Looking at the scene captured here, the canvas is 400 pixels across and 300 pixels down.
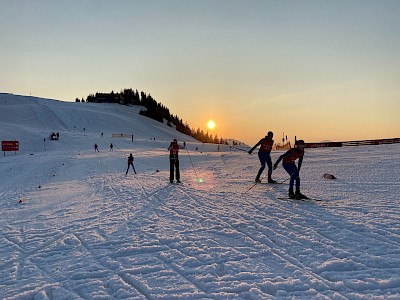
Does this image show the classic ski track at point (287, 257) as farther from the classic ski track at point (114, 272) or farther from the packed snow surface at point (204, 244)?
the classic ski track at point (114, 272)

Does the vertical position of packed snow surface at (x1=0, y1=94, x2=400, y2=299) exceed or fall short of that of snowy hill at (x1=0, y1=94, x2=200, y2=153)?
it falls short

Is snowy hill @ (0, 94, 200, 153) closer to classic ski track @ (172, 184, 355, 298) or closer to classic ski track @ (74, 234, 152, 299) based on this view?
classic ski track @ (74, 234, 152, 299)

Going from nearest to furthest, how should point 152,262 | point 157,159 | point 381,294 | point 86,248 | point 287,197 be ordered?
point 381,294, point 152,262, point 86,248, point 287,197, point 157,159

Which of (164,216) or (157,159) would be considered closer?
(164,216)

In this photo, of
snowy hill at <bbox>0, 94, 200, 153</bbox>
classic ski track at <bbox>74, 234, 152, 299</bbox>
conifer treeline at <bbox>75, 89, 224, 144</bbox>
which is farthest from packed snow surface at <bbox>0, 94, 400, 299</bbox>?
conifer treeline at <bbox>75, 89, 224, 144</bbox>

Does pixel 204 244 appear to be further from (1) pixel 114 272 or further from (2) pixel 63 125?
(2) pixel 63 125

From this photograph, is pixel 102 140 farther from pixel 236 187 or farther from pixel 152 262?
pixel 152 262

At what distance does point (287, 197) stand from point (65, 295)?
7743 mm

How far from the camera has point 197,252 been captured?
19.9 ft

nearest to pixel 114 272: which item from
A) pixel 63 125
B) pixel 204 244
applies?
pixel 204 244

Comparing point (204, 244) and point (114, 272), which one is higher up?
point (204, 244)

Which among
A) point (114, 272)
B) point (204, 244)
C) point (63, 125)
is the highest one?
point (63, 125)

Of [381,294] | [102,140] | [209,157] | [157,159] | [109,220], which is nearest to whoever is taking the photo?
[381,294]

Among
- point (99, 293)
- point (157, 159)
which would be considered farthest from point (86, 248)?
point (157, 159)
